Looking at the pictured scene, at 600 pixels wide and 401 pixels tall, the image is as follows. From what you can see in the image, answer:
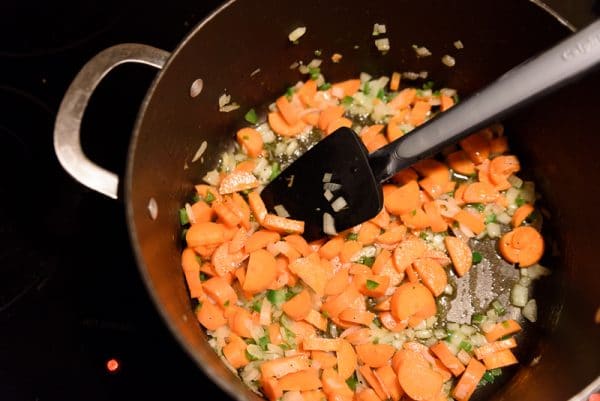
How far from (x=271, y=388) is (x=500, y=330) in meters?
0.82

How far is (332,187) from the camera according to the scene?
1905mm

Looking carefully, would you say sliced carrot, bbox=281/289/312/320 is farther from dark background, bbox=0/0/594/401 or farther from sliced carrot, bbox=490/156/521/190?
sliced carrot, bbox=490/156/521/190

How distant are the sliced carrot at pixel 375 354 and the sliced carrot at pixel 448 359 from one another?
0.50 feet

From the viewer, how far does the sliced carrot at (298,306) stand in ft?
6.09

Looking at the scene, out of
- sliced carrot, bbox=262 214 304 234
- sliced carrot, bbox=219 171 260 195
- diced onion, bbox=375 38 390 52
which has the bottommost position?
sliced carrot, bbox=262 214 304 234

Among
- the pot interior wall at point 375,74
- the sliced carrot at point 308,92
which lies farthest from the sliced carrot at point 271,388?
the sliced carrot at point 308,92

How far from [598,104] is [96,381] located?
183 cm

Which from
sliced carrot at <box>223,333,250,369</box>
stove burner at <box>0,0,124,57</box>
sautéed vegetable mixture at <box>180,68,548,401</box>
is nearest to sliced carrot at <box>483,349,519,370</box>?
sautéed vegetable mixture at <box>180,68,548,401</box>

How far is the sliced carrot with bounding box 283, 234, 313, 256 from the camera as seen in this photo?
194 centimetres

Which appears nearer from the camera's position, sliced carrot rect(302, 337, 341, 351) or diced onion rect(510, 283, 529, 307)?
sliced carrot rect(302, 337, 341, 351)

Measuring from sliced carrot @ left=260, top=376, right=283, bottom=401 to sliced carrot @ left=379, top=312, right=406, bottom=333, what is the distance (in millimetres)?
429

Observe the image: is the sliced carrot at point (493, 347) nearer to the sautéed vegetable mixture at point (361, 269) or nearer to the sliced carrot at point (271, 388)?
the sautéed vegetable mixture at point (361, 269)

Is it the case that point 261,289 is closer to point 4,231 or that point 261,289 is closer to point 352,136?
point 352,136

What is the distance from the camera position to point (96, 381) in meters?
1.77
